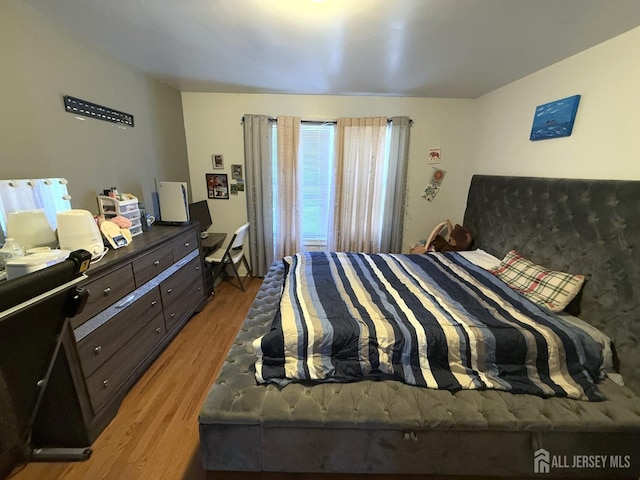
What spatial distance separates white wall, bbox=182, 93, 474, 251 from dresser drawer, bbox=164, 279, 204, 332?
3.61ft

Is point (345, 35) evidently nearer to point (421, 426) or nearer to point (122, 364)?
point (421, 426)

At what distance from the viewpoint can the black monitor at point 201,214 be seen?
10.4 ft

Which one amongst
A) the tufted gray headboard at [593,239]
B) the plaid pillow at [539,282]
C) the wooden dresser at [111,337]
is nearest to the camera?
the wooden dresser at [111,337]

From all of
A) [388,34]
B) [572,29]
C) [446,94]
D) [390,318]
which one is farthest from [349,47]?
[390,318]

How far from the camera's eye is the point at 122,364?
5.49 feet

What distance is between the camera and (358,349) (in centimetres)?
146

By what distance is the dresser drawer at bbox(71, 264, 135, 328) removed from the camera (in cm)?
137

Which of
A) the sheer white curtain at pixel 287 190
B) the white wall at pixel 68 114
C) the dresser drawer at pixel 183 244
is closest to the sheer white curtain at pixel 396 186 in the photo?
the sheer white curtain at pixel 287 190

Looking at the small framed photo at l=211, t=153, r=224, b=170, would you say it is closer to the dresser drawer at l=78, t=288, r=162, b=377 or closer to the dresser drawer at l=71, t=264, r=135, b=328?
the dresser drawer at l=78, t=288, r=162, b=377

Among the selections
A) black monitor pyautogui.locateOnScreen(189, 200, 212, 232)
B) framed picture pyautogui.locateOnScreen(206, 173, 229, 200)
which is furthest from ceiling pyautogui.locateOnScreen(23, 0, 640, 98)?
black monitor pyautogui.locateOnScreen(189, 200, 212, 232)

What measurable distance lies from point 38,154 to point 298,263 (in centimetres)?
184

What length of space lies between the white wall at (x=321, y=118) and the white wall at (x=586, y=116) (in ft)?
2.05

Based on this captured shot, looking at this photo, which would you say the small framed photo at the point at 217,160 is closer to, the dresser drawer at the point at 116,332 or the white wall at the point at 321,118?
the white wall at the point at 321,118

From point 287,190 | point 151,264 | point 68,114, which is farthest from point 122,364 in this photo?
point 287,190
